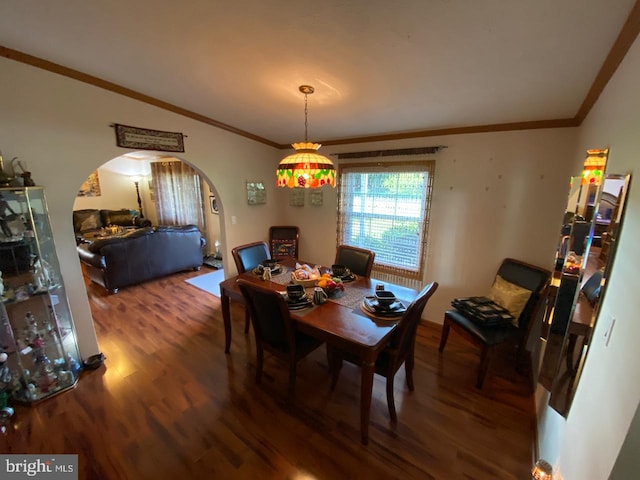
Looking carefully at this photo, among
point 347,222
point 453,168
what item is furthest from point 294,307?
point 453,168

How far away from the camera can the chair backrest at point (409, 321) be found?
1.65m

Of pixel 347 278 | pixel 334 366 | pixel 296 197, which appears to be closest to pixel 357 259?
pixel 347 278

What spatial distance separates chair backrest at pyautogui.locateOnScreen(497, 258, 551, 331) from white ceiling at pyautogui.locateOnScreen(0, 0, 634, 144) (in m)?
1.28

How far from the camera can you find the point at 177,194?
238 inches

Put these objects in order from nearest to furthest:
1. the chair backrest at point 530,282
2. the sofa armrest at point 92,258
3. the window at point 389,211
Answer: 1. the chair backrest at point 530,282
2. the window at point 389,211
3. the sofa armrest at point 92,258

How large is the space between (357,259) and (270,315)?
1218 millimetres

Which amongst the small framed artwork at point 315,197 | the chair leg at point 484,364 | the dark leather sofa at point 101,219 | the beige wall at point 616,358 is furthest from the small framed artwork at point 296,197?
the dark leather sofa at point 101,219

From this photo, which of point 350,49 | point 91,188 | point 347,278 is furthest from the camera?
point 91,188

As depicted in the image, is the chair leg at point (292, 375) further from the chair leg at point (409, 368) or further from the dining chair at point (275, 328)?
the chair leg at point (409, 368)

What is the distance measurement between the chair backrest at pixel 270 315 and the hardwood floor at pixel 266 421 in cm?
47

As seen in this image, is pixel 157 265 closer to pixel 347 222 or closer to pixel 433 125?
pixel 347 222

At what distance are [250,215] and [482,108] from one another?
3.00m

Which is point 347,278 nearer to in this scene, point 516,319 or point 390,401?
point 390,401

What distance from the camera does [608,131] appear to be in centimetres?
138
